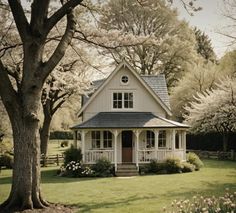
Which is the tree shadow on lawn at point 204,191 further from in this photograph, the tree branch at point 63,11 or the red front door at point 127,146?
the red front door at point 127,146

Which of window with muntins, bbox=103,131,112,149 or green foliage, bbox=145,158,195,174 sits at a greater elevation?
window with muntins, bbox=103,131,112,149

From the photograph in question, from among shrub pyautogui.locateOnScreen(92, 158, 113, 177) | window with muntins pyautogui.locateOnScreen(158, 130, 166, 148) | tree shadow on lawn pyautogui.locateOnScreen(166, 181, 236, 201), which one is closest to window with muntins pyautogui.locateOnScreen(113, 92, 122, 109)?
window with muntins pyautogui.locateOnScreen(158, 130, 166, 148)

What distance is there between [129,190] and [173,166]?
8.55m

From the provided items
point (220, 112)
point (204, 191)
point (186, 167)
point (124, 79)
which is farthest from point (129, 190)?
point (220, 112)

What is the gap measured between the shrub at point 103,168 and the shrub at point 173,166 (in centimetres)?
352

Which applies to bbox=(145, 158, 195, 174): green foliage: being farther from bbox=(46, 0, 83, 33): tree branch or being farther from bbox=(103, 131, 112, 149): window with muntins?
bbox=(46, 0, 83, 33): tree branch

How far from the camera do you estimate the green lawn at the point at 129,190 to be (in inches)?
575

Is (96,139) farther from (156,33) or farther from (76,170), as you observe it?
(156,33)

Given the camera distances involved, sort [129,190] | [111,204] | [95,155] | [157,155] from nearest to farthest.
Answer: [111,204] < [129,190] < [95,155] < [157,155]

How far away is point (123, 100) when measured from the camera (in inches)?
1172

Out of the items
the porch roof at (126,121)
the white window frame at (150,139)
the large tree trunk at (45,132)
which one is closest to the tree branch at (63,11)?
the porch roof at (126,121)

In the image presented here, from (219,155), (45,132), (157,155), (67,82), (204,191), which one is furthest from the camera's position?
(219,155)

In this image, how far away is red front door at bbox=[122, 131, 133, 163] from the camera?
29203 millimetres

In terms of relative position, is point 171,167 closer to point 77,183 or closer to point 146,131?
point 146,131
